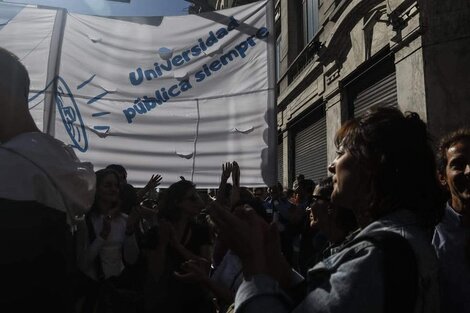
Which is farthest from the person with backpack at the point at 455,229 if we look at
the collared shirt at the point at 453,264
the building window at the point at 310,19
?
the building window at the point at 310,19

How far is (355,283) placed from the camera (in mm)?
968

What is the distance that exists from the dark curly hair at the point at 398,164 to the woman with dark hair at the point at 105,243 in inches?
67.1

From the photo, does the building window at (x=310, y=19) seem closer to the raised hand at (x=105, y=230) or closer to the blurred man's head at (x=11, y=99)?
the raised hand at (x=105, y=230)

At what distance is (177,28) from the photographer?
3.97 m

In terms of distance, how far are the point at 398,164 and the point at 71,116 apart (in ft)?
Answer: 10.4

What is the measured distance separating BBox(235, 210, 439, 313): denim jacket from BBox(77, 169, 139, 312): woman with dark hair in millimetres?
1540

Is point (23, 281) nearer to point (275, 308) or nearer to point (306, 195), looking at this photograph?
point (275, 308)

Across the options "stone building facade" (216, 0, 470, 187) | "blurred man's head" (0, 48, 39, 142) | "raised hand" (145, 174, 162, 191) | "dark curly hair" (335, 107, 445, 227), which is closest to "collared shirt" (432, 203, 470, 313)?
"dark curly hair" (335, 107, 445, 227)

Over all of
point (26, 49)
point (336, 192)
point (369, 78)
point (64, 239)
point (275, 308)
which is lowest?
point (275, 308)

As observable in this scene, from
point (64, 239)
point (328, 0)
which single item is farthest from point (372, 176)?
point (328, 0)

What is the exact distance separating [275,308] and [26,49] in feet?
11.5

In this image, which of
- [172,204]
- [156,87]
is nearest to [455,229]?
[172,204]

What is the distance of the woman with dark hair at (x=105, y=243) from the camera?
2637 millimetres

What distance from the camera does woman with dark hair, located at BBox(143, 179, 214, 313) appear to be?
2.68 m
